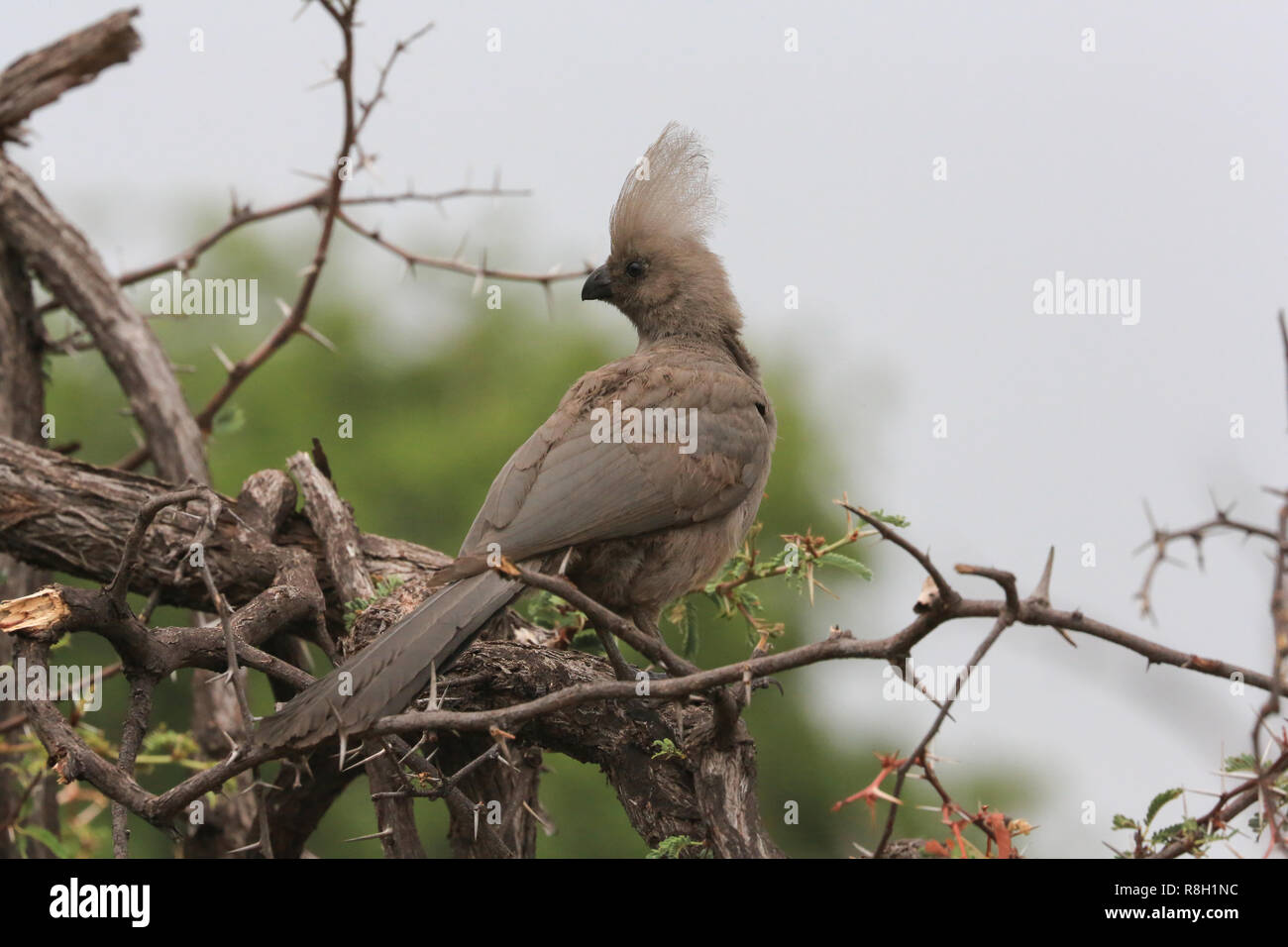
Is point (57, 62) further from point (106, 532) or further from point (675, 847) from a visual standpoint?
point (675, 847)

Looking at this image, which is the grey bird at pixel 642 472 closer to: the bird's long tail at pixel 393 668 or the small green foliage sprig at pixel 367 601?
the bird's long tail at pixel 393 668

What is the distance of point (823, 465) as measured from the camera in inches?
717

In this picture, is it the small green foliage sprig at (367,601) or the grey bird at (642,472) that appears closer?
the grey bird at (642,472)

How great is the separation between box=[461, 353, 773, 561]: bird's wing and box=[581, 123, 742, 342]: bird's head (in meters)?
0.54

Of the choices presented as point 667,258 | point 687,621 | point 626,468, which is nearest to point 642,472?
point 626,468

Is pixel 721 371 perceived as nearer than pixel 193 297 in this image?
Yes

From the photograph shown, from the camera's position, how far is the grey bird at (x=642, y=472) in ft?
12.5

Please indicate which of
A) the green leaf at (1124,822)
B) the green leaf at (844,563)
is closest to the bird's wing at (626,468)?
the green leaf at (844,563)

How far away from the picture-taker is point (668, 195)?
5.93 meters

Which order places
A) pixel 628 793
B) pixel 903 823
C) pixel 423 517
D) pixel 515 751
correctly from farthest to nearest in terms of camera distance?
pixel 423 517 → pixel 903 823 → pixel 515 751 → pixel 628 793
